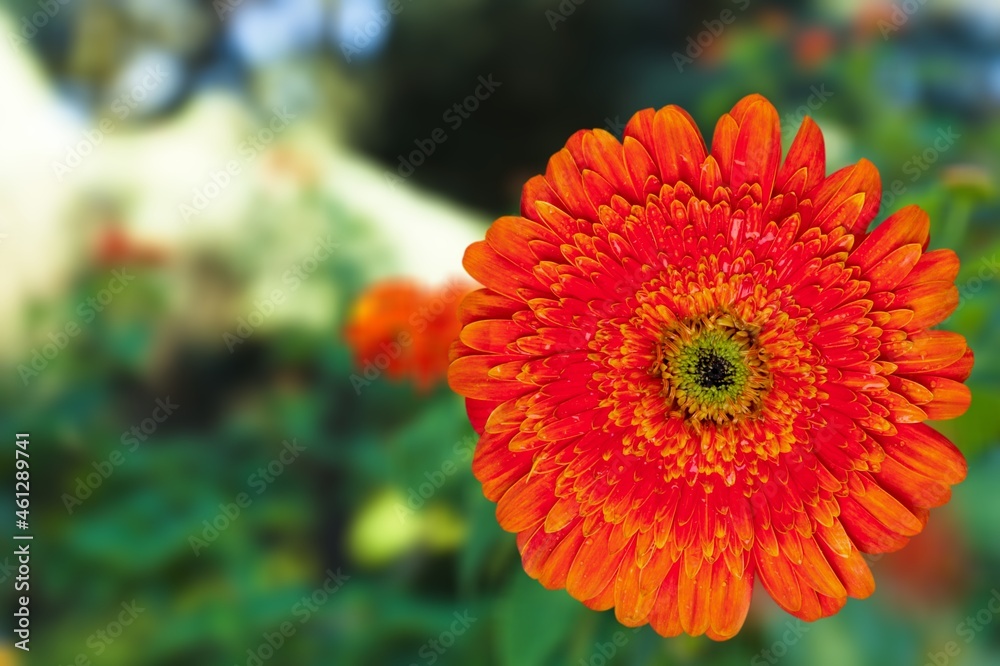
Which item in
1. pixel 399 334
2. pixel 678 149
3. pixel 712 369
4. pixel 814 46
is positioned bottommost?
pixel 399 334

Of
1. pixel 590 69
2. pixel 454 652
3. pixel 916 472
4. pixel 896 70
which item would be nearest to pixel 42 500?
pixel 454 652

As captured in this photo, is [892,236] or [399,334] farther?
[399,334]

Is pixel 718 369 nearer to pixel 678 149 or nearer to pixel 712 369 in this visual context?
pixel 712 369

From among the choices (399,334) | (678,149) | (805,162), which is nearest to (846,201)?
(805,162)

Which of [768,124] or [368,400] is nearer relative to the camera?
[768,124]

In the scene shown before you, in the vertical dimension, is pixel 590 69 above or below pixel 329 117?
above

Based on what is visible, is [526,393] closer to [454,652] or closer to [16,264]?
[454,652]

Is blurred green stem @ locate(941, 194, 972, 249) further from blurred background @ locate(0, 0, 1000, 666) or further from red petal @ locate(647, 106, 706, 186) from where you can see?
red petal @ locate(647, 106, 706, 186)
